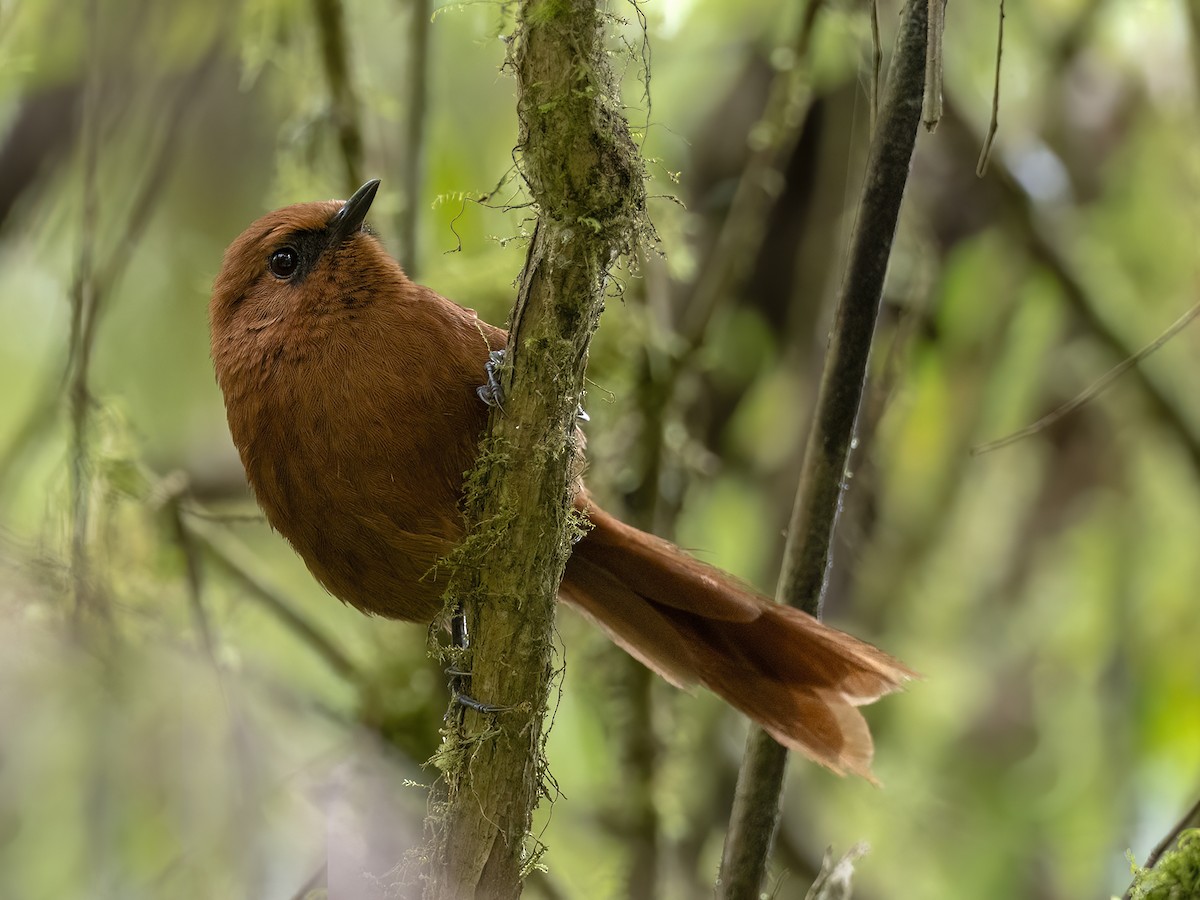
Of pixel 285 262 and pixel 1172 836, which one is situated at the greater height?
pixel 285 262

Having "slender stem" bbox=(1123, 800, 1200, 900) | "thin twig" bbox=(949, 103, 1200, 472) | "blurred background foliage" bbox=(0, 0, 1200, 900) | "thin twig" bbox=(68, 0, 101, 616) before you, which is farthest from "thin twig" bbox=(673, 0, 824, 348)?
"slender stem" bbox=(1123, 800, 1200, 900)

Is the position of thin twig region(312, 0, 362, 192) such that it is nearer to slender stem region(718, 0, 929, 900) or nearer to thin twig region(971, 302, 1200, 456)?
slender stem region(718, 0, 929, 900)

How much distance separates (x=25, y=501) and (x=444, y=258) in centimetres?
138

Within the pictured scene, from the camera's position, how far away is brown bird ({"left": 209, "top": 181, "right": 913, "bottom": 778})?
2.31m

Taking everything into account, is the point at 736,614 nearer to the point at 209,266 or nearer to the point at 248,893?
the point at 248,893

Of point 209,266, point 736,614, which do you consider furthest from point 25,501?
point 736,614

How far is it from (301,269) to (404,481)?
60 cm

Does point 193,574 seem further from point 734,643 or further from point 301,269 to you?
point 734,643

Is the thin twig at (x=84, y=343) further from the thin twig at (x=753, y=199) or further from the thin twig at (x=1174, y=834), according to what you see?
the thin twig at (x=1174, y=834)

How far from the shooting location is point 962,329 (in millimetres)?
4090

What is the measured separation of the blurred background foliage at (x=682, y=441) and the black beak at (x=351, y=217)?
68 cm

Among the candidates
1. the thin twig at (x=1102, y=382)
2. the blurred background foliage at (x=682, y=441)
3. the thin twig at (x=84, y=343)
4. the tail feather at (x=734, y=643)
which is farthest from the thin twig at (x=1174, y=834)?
the thin twig at (x=84, y=343)

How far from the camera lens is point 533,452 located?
6.32 ft

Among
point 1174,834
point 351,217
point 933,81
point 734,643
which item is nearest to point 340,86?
point 351,217
